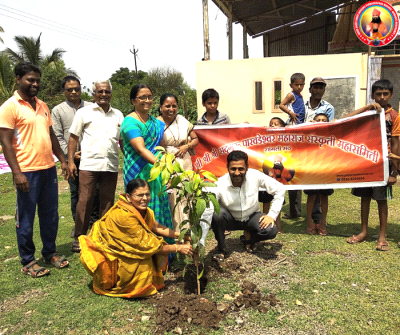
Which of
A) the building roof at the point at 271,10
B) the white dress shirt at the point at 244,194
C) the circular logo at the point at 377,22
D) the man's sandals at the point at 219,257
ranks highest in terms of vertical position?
the building roof at the point at 271,10

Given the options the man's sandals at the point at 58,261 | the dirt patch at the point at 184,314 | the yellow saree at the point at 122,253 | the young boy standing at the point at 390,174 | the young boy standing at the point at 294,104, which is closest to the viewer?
the dirt patch at the point at 184,314

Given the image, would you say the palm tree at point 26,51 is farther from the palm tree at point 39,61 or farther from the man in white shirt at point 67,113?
the man in white shirt at point 67,113

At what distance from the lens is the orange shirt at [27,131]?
3.35 metres

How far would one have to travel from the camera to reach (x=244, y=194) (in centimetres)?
389

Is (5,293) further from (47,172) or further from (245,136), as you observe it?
(245,136)

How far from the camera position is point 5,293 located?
331 cm

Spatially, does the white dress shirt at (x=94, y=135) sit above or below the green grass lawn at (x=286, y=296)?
above

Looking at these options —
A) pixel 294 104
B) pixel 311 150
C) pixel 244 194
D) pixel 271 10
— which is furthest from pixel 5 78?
pixel 244 194

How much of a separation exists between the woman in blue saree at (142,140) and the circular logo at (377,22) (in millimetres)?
8691

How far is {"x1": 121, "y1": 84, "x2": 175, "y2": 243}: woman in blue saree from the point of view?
3.41 m

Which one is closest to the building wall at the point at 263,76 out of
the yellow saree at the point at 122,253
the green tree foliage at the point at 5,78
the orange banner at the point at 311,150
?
the orange banner at the point at 311,150

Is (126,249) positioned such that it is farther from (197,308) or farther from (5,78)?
(5,78)

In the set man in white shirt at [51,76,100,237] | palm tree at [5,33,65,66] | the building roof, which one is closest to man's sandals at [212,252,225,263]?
man in white shirt at [51,76,100,237]

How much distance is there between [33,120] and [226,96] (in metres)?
9.27
